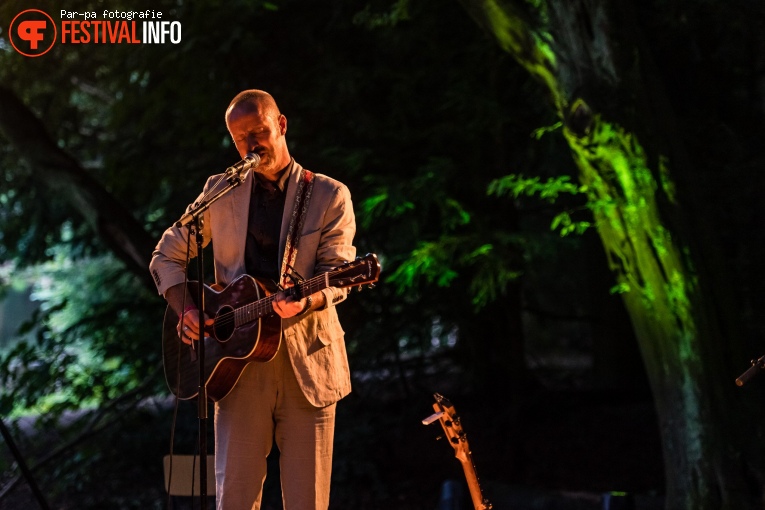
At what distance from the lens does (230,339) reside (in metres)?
4.02

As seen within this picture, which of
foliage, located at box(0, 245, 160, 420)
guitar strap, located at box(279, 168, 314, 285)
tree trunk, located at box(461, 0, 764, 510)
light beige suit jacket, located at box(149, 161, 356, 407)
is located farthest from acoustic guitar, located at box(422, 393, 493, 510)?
foliage, located at box(0, 245, 160, 420)

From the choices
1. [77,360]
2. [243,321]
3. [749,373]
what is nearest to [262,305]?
[243,321]

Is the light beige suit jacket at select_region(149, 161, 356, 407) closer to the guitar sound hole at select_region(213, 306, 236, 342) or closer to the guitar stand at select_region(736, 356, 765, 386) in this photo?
the guitar sound hole at select_region(213, 306, 236, 342)

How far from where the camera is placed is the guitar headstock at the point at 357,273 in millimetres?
3744

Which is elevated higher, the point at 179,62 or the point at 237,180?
the point at 179,62

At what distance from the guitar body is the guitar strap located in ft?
0.48

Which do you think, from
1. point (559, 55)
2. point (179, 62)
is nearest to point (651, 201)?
point (559, 55)

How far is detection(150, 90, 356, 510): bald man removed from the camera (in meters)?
3.97

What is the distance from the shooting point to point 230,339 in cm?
402

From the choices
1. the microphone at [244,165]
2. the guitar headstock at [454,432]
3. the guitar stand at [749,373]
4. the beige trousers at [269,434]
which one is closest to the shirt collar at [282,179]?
the microphone at [244,165]

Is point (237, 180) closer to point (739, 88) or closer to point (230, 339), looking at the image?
point (230, 339)

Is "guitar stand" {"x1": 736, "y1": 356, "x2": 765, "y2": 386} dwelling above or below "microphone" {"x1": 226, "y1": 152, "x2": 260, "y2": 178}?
below

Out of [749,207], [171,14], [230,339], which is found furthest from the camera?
[171,14]

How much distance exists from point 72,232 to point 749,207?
6480 millimetres
